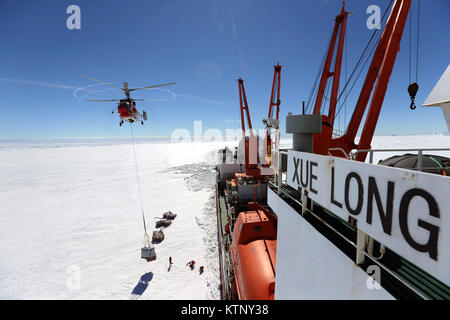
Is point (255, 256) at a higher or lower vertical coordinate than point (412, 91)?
lower

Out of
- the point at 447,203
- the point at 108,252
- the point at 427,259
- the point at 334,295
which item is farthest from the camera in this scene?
the point at 108,252

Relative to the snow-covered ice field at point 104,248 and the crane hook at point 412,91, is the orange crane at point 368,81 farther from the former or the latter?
the snow-covered ice field at point 104,248

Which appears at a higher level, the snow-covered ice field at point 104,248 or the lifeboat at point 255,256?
the lifeboat at point 255,256

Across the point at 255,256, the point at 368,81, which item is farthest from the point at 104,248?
the point at 368,81

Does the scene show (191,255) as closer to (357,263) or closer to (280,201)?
(280,201)

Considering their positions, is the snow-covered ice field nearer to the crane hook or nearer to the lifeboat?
the lifeboat

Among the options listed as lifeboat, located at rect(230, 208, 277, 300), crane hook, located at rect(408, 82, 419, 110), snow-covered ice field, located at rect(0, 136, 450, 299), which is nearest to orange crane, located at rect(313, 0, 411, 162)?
crane hook, located at rect(408, 82, 419, 110)

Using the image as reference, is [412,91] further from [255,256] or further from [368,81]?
[255,256]

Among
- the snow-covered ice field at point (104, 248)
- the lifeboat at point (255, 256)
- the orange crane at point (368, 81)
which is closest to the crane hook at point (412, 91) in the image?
the orange crane at point (368, 81)

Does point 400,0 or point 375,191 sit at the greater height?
point 400,0

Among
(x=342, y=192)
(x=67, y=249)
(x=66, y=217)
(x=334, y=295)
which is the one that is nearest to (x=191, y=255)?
(x=67, y=249)

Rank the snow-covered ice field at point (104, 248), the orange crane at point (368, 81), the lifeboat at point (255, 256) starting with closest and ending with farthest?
1. the lifeboat at point (255, 256)
2. the orange crane at point (368, 81)
3. the snow-covered ice field at point (104, 248)
